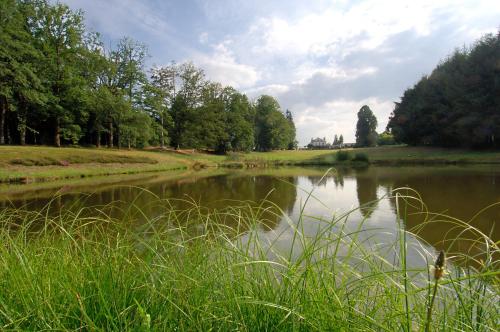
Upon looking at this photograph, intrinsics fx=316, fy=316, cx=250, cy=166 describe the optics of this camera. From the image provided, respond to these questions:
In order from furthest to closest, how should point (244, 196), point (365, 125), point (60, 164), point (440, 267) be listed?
1. point (365, 125)
2. point (60, 164)
3. point (244, 196)
4. point (440, 267)

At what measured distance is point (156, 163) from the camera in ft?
92.8

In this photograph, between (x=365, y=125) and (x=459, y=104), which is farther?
(x=365, y=125)

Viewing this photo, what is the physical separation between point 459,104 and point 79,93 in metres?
41.5

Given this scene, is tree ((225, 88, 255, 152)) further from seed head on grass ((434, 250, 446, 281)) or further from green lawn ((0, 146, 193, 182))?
seed head on grass ((434, 250, 446, 281))

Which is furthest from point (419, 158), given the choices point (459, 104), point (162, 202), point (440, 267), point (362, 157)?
point (440, 267)

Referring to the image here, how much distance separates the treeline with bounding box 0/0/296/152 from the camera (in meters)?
27.9

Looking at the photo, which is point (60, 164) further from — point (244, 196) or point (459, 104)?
point (459, 104)

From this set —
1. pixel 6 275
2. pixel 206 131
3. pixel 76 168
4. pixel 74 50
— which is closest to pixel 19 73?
pixel 74 50

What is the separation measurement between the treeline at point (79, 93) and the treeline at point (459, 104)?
86.1ft

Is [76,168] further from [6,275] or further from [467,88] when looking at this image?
[467,88]

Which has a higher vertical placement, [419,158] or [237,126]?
[237,126]

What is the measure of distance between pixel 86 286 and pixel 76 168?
22.1m

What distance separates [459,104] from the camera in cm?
3622

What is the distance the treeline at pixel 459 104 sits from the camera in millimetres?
33969
